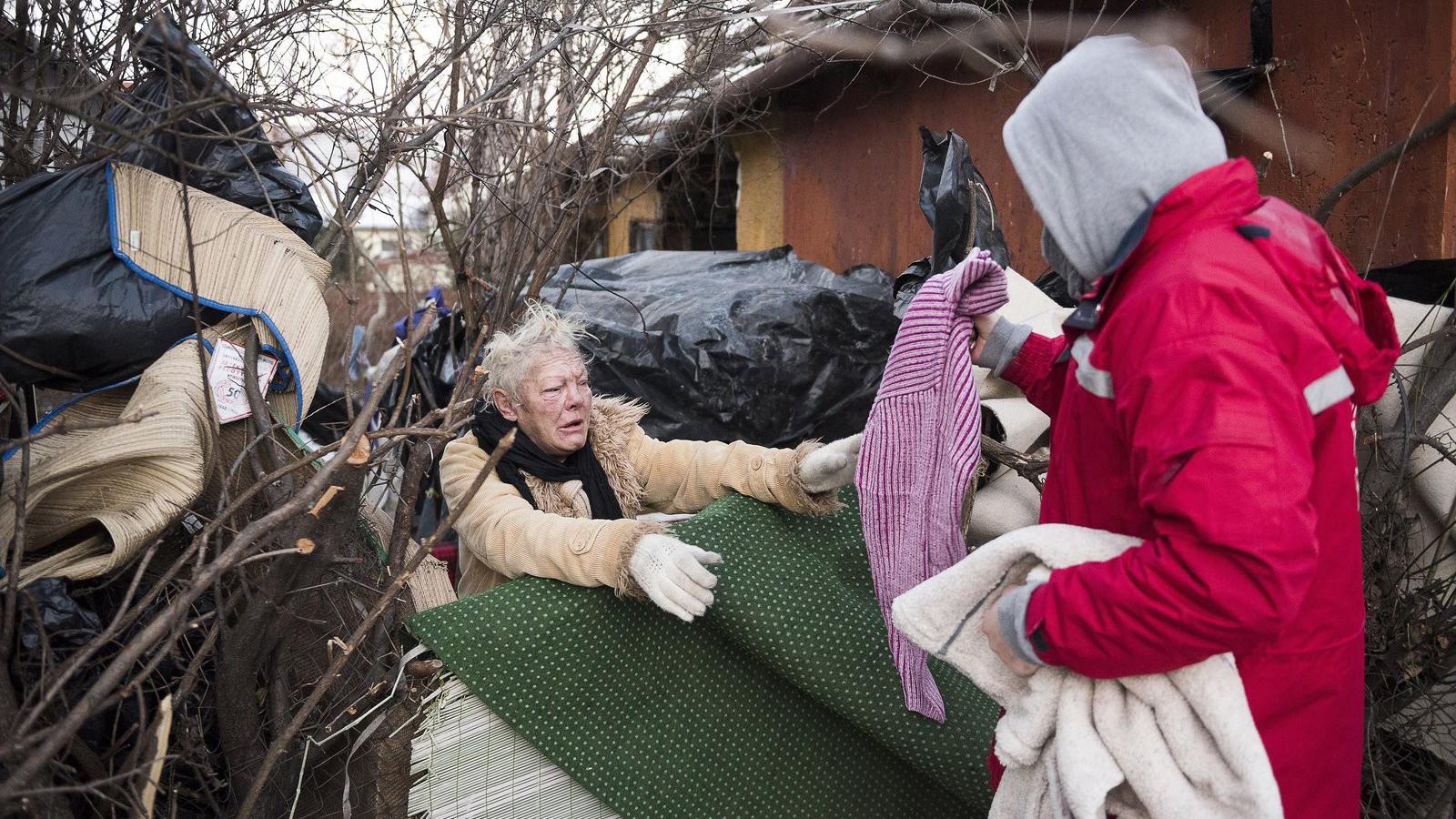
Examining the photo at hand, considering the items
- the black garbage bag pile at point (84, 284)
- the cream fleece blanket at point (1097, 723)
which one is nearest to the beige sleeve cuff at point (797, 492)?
the cream fleece blanket at point (1097, 723)

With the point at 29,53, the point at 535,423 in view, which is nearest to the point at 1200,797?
the point at 535,423

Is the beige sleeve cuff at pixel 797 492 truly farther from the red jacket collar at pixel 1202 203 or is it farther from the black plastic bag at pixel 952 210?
the red jacket collar at pixel 1202 203

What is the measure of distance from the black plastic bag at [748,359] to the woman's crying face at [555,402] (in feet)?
3.96

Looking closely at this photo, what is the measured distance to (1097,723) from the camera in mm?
1557

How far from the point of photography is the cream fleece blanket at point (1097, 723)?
57.7 inches

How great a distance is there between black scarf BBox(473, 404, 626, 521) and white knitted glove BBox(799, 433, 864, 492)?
68 cm

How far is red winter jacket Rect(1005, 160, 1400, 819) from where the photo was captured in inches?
51.6

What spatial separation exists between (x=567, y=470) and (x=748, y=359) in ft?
4.94

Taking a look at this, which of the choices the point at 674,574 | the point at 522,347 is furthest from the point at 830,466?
the point at 522,347

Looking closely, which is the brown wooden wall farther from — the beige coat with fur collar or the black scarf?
the black scarf

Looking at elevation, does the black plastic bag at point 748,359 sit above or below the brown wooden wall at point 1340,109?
below

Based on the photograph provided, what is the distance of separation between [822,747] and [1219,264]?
1.67 metres

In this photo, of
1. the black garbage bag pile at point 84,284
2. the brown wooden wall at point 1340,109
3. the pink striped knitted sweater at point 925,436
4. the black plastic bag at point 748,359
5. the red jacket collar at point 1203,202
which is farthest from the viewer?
the black plastic bag at point 748,359

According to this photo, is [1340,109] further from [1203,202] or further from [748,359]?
[1203,202]
